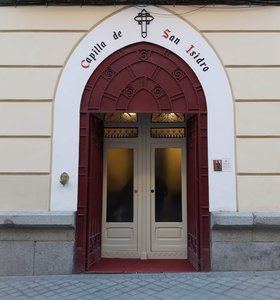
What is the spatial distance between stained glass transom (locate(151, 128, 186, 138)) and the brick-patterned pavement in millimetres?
3208

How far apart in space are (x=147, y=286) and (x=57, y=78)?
418cm

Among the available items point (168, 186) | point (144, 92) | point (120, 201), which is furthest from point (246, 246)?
point (144, 92)

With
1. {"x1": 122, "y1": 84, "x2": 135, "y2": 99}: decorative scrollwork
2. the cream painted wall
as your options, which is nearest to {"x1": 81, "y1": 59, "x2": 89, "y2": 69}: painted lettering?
the cream painted wall

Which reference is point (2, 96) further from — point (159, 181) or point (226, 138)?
point (226, 138)

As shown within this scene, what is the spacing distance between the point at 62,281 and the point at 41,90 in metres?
3.57

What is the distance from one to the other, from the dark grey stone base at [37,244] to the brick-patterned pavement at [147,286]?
197 mm

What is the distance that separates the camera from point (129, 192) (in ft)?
27.8

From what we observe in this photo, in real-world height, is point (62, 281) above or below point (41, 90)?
below

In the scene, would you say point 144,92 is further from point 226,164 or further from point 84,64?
point 226,164

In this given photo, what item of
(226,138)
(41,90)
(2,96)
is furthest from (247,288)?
(2,96)

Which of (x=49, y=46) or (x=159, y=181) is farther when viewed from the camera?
(x=159, y=181)

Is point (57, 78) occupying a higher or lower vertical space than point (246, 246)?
higher

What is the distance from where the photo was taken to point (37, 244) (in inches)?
265

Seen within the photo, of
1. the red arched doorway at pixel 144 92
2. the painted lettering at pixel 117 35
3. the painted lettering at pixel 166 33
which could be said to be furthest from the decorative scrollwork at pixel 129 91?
the painted lettering at pixel 166 33
